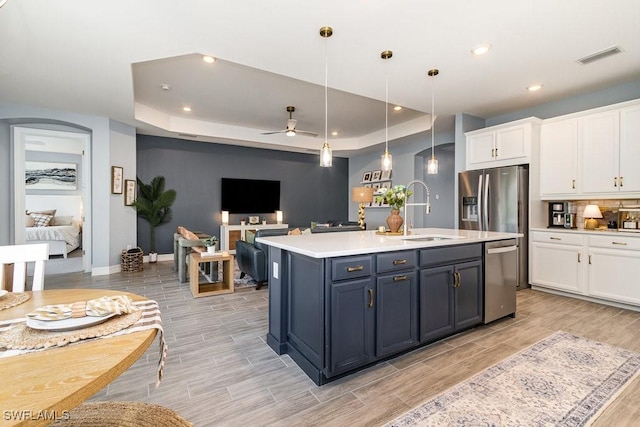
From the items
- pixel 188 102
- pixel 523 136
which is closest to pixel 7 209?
pixel 188 102

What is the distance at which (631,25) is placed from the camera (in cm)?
261

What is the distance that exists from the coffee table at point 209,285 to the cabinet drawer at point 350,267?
2.61m

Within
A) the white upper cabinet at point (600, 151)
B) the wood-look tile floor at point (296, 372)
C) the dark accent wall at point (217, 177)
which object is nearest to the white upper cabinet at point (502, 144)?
the white upper cabinet at point (600, 151)

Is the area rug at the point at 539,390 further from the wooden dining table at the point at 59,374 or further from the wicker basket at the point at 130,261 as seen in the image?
the wicker basket at the point at 130,261

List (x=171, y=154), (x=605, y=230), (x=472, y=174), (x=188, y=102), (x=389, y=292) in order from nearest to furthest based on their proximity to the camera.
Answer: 1. (x=389, y=292)
2. (x=605, y=230)
3. (x=472, y=174)
4. (x=188, y=102)
5. (x=171, y=154)

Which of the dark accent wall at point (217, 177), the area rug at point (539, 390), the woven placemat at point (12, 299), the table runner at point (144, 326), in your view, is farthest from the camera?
the dark accent wall at point (217, 177)

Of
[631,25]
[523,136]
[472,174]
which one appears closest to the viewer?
[631,25]

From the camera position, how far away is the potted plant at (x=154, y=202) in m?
6.30

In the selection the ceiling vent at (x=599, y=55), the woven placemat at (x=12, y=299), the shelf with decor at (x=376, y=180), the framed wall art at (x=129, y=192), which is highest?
the ceiling vent at (x=599, y=55)

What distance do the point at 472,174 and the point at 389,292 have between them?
336cm

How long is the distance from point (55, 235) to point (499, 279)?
8476mm

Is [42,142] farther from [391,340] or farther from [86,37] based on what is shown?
[391,340]

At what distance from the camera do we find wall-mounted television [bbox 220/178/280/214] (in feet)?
24.6

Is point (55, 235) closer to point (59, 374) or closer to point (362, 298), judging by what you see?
point (362, 298)
